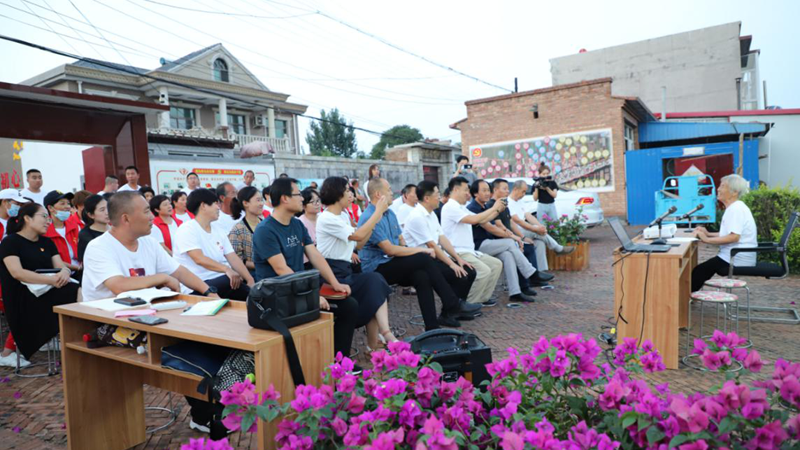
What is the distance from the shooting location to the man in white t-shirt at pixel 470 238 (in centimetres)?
605

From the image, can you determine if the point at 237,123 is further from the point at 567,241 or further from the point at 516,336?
the point at 516,336

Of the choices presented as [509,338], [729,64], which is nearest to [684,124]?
[729,64]

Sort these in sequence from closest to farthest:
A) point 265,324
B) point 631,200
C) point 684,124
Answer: point 265,324 < point 631,200 < point 684,124

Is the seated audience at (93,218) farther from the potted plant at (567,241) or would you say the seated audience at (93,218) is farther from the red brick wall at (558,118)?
the red brick wall at (558,118)

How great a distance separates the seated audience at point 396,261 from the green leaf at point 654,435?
11.7 feet

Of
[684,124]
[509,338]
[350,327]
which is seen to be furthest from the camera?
[684,124]

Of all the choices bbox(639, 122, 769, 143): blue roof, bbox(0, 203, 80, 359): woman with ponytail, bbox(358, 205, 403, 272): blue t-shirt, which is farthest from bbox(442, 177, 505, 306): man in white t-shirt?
Answer: bbox(639, 122, 769, 143): blue roof

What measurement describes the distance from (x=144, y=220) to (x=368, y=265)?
A: 2374 mm

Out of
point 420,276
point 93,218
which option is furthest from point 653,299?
point 93,218

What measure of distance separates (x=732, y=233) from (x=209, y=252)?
5.42 meters

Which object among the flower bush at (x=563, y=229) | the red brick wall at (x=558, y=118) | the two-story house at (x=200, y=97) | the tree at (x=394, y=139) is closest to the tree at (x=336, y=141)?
the tree at (x=394, y=139)

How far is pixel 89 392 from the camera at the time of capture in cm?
304

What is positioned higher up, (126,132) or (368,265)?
(126,132)

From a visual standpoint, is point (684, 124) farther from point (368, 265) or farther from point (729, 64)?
point (368, 265)
